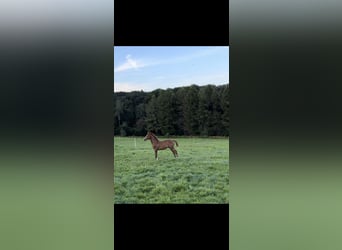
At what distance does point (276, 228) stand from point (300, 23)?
0.81 m

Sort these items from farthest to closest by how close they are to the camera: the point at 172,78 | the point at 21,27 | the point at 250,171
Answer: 1. the point at 172,78
2. the point at 21,27
3. the point at 250,171

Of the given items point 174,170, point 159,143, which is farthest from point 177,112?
point 174,170

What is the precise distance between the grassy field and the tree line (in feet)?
0.70

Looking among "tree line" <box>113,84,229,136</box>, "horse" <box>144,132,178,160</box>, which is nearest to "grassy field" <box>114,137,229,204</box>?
"horse" <box>144,132,178,160</box>

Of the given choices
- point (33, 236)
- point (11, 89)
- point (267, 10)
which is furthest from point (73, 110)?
point (267, 10)

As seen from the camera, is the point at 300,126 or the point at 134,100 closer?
the point at 300,126

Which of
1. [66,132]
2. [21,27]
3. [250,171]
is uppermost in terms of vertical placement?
[21,27]

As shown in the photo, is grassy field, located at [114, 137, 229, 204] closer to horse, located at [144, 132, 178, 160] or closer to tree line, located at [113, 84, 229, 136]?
horse, located at [144, 132, 178, 160]

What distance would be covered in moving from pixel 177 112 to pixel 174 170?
1194mm

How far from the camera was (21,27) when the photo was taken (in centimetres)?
159

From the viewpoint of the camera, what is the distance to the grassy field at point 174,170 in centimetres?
727

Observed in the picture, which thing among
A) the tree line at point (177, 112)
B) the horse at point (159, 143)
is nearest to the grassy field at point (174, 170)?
the horse at point (159, 143)

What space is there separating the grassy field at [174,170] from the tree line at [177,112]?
21cm

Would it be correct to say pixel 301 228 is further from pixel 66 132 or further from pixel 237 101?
pixel 66 132
